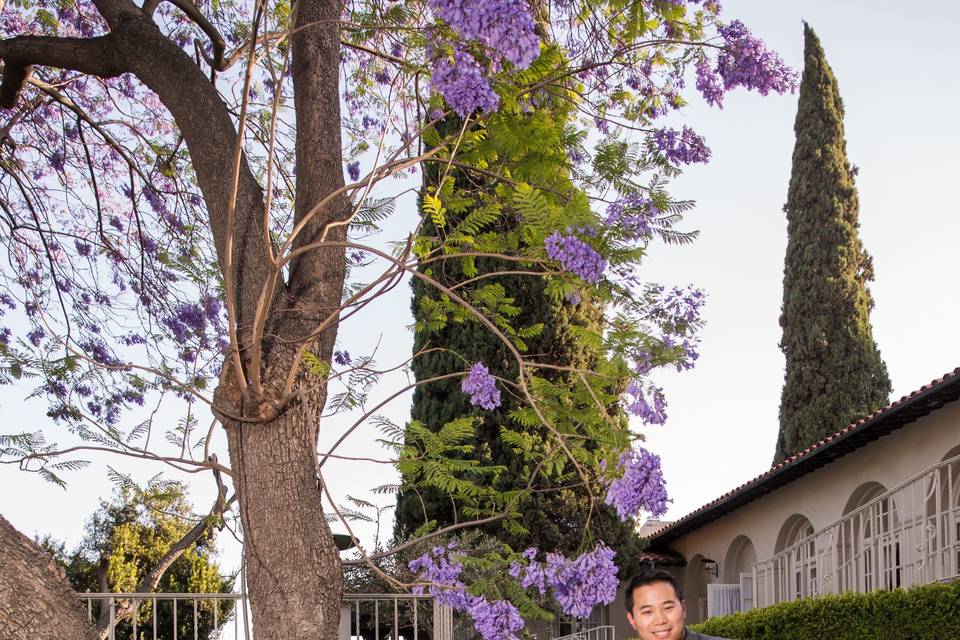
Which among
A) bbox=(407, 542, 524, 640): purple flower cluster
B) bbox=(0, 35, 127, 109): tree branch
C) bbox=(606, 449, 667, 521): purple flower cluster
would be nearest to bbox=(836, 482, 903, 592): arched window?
bbox=(407, 542, 524, 640): purple flower cluster

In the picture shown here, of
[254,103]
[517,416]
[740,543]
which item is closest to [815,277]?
[740,543]

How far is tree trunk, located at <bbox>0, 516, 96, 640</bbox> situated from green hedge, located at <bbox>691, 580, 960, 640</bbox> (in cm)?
778

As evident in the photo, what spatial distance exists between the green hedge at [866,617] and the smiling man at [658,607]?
668 cm

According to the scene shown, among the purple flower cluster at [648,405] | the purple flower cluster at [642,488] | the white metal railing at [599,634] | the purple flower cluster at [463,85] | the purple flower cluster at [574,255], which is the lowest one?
the white metal railing at [599,634]

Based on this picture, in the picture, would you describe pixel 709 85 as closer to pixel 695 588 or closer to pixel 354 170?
pixel 354 170

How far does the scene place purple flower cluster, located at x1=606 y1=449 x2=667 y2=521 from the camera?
496 cm

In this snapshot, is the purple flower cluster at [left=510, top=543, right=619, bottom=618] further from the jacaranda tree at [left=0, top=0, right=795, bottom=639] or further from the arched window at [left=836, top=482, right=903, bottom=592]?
the arched window at [left=836, top=482, right=903, bottom=592]

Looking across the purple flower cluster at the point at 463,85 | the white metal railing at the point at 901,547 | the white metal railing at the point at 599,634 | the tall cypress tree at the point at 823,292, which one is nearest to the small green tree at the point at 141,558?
the white metal railing at the point at 599,634

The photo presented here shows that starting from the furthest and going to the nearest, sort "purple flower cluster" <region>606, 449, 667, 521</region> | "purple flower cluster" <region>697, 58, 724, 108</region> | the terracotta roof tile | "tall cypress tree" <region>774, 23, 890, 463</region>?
"tall cypress tree" <region>774, 23, 890, 463</region> → the terracotta roof tile → "purple flower cluster" <region>697, 58, 724, 108</region> → "purple flower cluster" <region>606, 449, 667, 521</region>

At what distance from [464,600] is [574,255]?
194 cm

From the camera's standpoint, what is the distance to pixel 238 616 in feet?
26.9

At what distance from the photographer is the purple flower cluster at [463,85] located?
5027mm

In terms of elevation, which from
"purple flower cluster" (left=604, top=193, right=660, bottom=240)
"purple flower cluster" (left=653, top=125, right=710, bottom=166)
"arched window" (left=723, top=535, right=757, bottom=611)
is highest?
"purple flower cluster" (left=653, top=125, right=710, bottom=166)

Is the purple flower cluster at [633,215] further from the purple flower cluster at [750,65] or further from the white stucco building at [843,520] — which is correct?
the white stucco building at [843,520]
